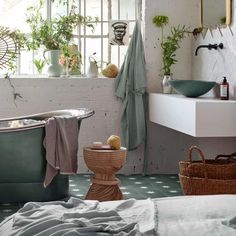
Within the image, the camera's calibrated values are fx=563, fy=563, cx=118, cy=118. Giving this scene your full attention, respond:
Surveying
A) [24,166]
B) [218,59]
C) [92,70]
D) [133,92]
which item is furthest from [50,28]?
[24,166]

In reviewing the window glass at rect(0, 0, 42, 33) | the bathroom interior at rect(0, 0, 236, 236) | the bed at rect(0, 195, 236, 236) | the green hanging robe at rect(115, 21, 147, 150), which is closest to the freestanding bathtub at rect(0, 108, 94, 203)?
the bathroom interior at rect(0, 0, 236, 236)

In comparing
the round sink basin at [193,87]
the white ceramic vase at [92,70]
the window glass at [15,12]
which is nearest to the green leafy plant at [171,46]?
the white ceramic vase at [92,70]

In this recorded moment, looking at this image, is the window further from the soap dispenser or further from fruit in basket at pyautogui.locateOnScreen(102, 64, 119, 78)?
the soap dispenser

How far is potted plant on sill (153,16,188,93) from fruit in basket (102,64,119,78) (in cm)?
52

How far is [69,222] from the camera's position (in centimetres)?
205

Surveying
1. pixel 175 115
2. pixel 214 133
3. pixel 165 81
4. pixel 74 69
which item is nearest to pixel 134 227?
Result: pixel 214 133

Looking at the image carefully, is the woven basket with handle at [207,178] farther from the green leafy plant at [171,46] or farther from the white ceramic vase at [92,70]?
the white ceramic vase at [92,70]

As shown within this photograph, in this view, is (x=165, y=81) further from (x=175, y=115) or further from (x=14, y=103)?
(x=14, y=103)

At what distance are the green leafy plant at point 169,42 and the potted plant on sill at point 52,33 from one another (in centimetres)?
91

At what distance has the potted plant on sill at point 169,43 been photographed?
239 inches

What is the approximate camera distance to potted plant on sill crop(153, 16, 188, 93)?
6082 mm

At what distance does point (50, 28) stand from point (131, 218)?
4.37 metres

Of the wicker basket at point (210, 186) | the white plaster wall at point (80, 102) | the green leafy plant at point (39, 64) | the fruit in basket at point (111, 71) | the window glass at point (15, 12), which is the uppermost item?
the window glass at point (15, 12)

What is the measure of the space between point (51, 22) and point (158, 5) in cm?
121
